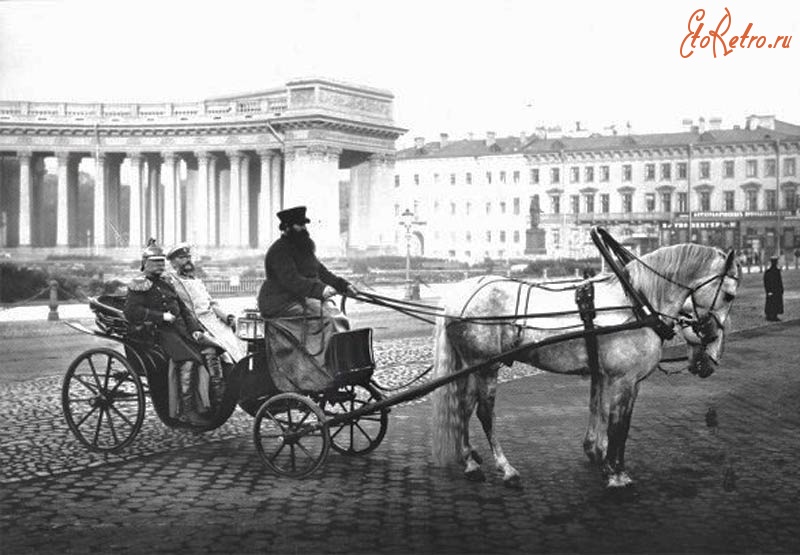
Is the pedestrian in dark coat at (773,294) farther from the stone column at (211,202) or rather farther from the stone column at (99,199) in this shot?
the stone column at (99,199)

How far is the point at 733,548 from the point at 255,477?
413cm

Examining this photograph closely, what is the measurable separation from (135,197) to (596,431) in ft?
188

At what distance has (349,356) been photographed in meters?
8.72

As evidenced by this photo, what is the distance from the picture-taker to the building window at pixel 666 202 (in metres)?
83.7

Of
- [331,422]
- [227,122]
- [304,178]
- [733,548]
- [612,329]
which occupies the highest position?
[227,122]

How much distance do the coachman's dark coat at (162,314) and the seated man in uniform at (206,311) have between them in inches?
4.1

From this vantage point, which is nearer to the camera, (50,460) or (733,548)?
(733,548)

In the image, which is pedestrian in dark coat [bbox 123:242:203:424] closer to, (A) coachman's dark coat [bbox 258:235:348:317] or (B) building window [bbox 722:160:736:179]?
(A) coachman's dark coat [bbox 258:235:348:317]

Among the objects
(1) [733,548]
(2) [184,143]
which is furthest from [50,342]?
(2) [184,143]

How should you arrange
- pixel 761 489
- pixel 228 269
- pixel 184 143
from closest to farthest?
pixel 761 489
pixel 228 269
pixel 184 143

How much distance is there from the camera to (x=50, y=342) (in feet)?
70.1

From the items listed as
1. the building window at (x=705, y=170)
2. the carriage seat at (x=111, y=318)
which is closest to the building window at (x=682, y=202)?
the building window at (x=705, y=170)

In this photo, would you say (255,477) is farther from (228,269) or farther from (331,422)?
(228,269)

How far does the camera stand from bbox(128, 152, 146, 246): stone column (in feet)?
204
